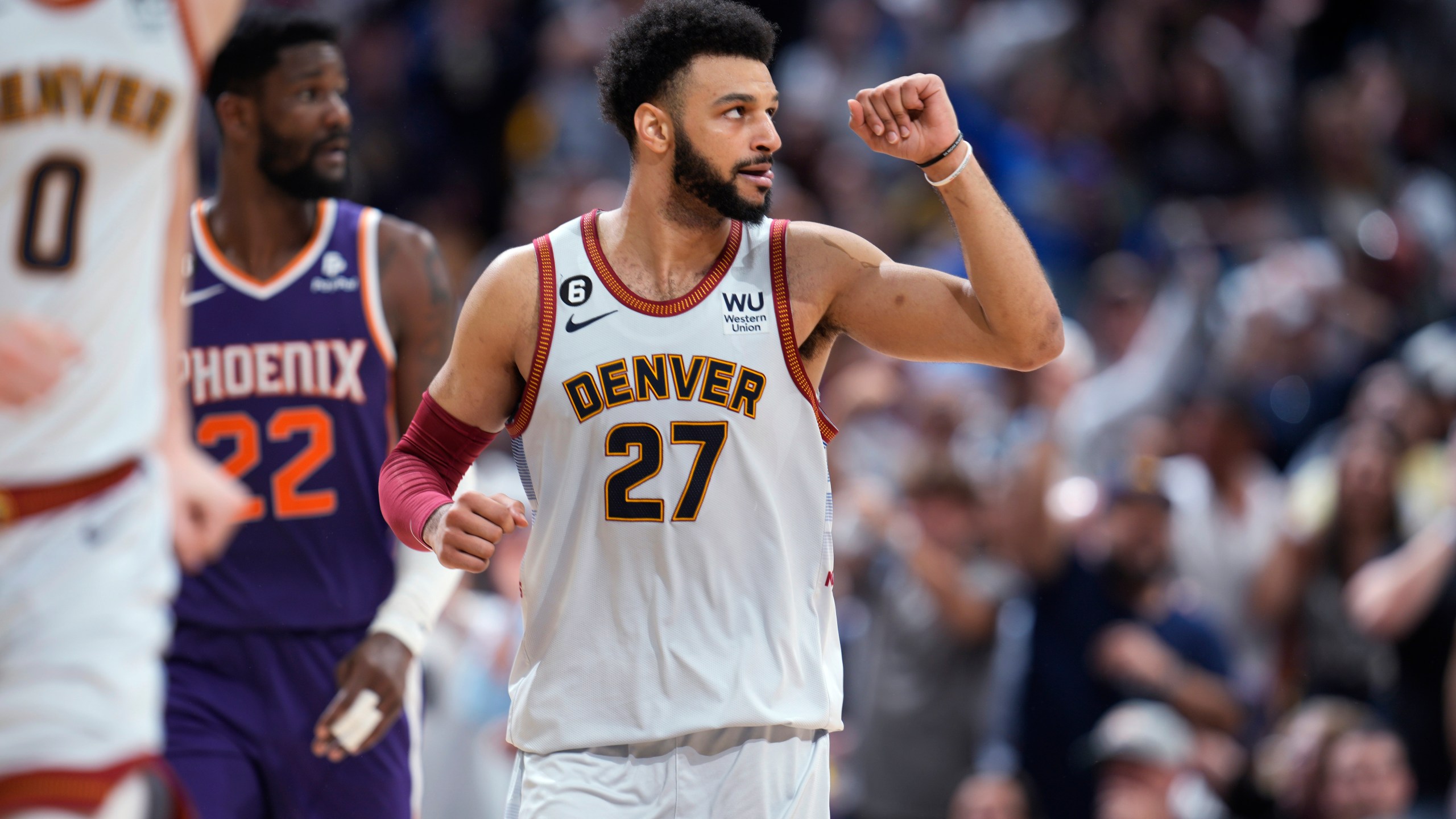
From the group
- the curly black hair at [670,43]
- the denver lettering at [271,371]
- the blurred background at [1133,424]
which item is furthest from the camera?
the blurred background at [1133,424]

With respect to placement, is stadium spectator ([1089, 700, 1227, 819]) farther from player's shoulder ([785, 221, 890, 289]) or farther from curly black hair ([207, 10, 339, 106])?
curly black hair ([207, 10, 339, 106])

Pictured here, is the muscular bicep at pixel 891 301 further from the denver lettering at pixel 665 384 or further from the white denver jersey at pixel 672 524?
the denver lettering at pixel 665 384

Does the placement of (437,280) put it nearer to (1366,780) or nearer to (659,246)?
(659,246)

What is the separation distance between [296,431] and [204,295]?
56 cm

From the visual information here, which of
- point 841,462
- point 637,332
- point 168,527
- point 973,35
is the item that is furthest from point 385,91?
point 168,527

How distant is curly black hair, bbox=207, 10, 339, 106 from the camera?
17.6 feet

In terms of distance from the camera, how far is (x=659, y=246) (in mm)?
4645

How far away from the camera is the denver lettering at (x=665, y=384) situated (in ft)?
14.4

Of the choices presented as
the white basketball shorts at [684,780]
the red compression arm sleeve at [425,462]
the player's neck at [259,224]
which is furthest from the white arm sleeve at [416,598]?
the player's neck at [259,224]

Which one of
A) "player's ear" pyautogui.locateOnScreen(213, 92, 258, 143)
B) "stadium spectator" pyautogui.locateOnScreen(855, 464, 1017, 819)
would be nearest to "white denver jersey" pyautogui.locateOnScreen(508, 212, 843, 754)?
"player's ear" pyautogui.locateOnScreen(213, 92, 258, 143)

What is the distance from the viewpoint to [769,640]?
4.35 m

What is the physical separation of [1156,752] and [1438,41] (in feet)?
24.4

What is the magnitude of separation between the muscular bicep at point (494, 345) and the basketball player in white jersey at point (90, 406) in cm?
119

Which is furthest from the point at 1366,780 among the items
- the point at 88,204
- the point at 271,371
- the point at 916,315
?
the point at 88,204
